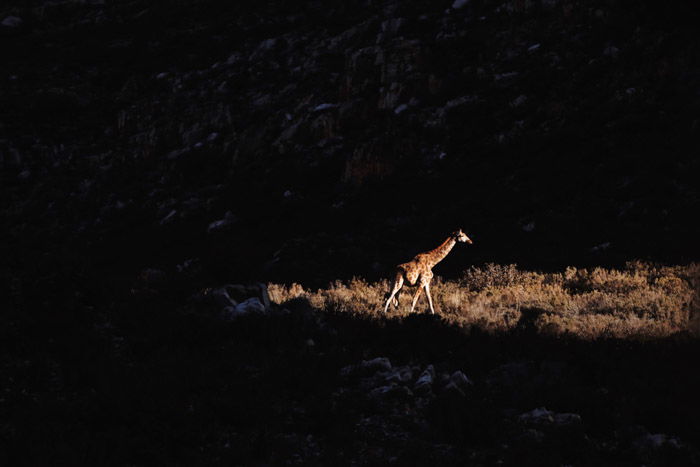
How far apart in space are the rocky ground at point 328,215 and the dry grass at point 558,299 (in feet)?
2.86

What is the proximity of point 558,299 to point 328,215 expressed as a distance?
10077 mm

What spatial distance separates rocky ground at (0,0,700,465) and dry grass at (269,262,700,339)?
872mm

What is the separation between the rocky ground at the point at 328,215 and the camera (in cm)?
603

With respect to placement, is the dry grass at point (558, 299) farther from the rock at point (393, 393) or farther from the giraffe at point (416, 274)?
the rock at point (393, 393)

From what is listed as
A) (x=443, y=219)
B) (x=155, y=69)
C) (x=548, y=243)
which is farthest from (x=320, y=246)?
(x=155, y=69)

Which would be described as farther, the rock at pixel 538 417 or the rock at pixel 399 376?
the rock at pixel 399 376

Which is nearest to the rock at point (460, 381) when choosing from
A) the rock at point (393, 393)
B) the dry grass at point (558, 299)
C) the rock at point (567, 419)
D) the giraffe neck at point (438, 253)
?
the rock at point (393, 393)

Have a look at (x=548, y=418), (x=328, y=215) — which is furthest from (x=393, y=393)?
(x=328, y=215)

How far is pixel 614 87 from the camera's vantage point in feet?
67.4

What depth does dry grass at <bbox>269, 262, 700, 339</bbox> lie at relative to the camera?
30.8ft

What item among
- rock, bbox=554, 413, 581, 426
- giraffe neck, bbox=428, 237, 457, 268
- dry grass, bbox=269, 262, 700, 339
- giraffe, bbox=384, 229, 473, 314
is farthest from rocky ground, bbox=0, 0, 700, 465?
giraffe neck, bbox=428, 237, 457, 268

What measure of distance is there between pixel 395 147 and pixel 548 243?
856 cm

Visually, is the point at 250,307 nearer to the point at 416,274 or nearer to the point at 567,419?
the point at 416,274

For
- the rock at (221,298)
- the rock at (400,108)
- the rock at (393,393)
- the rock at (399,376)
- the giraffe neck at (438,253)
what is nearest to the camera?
the rock at (393,393)
